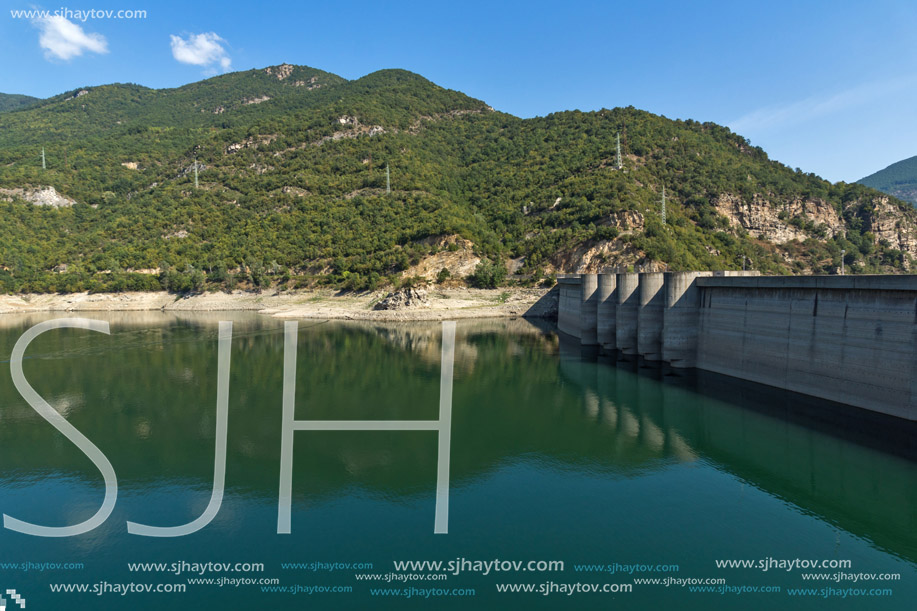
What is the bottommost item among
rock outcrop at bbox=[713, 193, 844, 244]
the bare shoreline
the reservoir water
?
the reservoir water

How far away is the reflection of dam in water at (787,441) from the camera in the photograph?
15.2 m

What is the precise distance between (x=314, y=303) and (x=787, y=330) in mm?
65278

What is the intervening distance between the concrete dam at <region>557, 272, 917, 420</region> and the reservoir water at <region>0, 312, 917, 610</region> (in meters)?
1.48

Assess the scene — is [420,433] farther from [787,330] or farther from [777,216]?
[777,216]

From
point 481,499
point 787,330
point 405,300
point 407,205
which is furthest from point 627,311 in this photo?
point 407,205

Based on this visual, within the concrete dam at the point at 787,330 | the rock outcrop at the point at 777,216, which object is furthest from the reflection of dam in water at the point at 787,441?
the rock outcrop at the point at 777,216

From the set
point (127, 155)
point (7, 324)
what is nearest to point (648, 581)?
point (7, 324)

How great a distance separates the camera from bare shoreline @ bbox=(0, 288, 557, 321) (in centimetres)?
6962

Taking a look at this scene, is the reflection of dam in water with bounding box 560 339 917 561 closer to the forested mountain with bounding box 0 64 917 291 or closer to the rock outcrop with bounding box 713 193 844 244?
the forested mountain with bounding box 0 64 917 291

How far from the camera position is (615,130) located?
114250 millimetres

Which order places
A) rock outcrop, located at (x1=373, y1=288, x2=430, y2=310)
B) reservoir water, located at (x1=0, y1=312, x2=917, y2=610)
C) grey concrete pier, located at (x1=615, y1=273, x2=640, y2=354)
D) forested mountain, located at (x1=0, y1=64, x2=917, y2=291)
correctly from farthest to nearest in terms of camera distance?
forested mountain, located at (x1=0, y1=64, x2=917, y2=291) → rock outcrop, located at (x1=373, y1=288, x2=430, y2=310) → grey concrete pier, located at (x1=615, y1=273, x2=640, y2=354) → reservoir water, located at (x1=0, y1=312, x2=917, y2=610)

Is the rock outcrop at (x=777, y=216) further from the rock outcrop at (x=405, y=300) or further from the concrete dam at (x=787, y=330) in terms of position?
the concrete dam at (x=787, y=330)

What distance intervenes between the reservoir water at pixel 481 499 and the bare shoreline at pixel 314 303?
127ft

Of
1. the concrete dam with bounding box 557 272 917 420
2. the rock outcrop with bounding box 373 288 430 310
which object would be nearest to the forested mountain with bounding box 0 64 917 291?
the rock outcrop with bounding box 373 288 430 310
